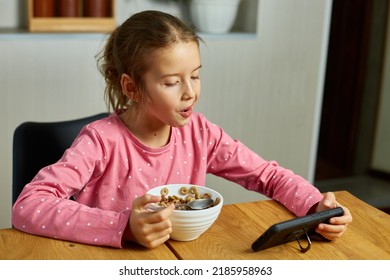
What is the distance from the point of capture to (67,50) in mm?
2547

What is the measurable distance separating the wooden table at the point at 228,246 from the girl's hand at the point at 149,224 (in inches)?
1.2

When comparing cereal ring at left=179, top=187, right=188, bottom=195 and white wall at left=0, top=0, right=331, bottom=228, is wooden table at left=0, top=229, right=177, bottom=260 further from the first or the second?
white wall at left=0, top=0, right=331, bottom=228

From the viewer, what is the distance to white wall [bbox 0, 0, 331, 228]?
2.50 m

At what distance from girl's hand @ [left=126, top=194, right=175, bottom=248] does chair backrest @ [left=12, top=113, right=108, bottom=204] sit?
0.55m

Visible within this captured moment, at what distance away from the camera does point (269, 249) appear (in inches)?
50.2

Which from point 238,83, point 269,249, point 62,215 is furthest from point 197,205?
point 238,83

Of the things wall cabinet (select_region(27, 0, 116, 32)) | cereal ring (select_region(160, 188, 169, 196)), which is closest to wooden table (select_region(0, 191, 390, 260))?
cereal ring (select_region(160, 188, 169, 196))

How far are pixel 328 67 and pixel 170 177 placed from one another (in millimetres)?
2380

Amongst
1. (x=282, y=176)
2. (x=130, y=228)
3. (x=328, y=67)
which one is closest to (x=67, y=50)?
(x=282, y=176)

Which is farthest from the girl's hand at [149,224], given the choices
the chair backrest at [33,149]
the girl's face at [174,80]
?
the chair backrest at [33,149]

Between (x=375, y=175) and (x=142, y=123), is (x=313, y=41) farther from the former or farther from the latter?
(x=142, y=123)

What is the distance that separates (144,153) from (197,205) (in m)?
0.30

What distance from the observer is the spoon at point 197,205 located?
1.31 m

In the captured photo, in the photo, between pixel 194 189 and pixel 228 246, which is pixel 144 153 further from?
pixel 228 246
